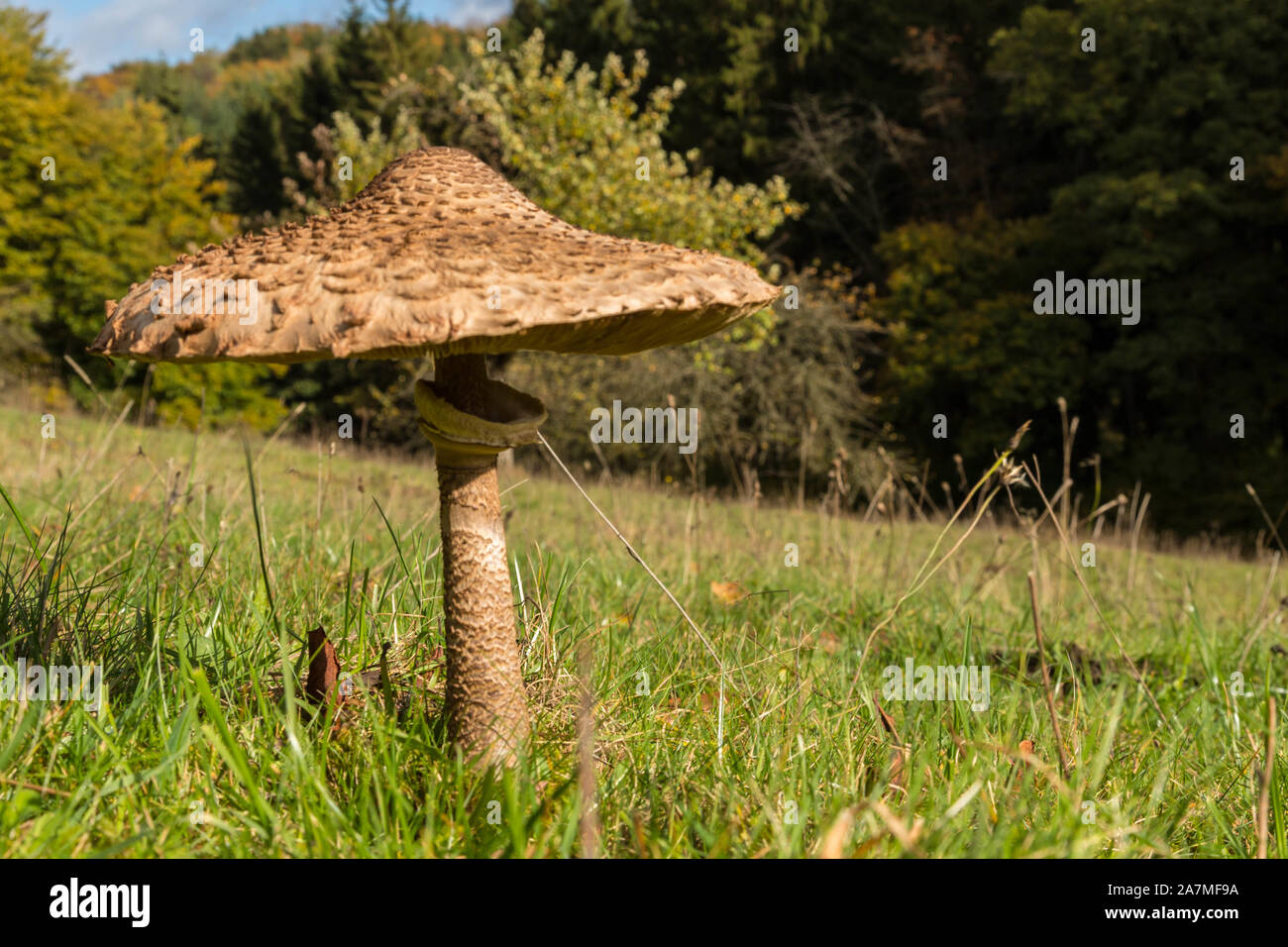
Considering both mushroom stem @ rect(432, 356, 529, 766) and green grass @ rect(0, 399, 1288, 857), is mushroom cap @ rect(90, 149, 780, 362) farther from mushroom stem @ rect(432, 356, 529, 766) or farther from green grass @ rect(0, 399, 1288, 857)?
green grass @ rect(0, 399, 1288, 857)

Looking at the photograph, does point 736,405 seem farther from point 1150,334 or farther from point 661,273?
point 661,273

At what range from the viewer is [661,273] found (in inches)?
67.8

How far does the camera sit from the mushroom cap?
155cm

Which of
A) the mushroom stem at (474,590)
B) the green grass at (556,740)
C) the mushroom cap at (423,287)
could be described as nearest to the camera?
the mushroom cap at (423,287)

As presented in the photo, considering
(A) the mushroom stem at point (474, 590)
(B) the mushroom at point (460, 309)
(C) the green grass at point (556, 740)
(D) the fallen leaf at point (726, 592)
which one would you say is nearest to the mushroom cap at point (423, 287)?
(B) the mushroom at point (460, 309)

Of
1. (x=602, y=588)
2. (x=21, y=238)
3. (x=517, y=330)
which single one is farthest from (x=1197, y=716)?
(x=21, y=238)

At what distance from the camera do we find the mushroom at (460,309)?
156 centimetres

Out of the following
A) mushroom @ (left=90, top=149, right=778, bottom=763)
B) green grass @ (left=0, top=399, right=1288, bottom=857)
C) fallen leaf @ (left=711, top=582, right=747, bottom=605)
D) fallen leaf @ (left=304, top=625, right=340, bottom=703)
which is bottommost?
fallen leaf @ (left=711, top=582, right=747, bottom=605)

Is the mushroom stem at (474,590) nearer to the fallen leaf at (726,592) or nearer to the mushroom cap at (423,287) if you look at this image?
the mushroom cap at (423,287)

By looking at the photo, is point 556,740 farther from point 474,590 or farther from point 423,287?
point 423,287

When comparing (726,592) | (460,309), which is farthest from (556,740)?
(726,592)

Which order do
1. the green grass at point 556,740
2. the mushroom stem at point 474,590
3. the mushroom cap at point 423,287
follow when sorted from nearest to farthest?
the mushroom cap at point 423,287 → the green grass at point 556,740 → the mushroom stem at point 474,590

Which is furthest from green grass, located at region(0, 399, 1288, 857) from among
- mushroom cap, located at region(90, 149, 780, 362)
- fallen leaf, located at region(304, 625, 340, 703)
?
mushroom cap, located at region(90, 149, 780, 362)

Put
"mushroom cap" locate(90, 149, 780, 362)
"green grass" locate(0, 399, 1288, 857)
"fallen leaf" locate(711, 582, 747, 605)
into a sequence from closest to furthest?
"mushroom cap" locate(90, 149, 780, 362)
"green grass" locate(0, 399, 1288, 857)
"fallen leaf" locate(711, 582, 747, 605)
